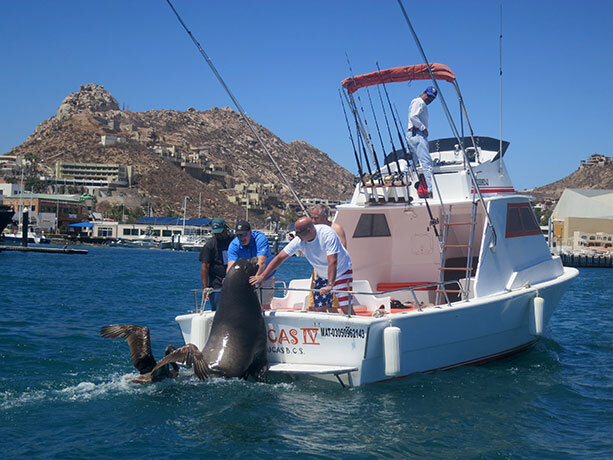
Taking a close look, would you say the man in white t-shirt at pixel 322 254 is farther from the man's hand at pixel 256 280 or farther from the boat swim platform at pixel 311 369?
the boat swim platform at pixel 311 369

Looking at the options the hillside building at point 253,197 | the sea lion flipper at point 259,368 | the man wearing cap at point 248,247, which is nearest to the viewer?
the sea lion flipper at point 259,368

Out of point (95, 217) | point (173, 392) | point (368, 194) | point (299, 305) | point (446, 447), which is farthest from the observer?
point (95, 217)

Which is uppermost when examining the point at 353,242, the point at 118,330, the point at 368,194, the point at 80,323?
the point at 368,194

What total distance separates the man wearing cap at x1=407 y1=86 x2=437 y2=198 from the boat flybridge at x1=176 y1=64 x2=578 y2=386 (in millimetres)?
184

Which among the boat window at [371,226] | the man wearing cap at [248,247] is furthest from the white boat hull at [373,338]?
the boat window at [371,226]

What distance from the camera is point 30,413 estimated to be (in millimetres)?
7113

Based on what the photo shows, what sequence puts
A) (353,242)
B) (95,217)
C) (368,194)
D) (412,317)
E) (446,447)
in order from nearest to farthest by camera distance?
1. (446,447)
2. (412,317)
3. (368,194)
4. (353,242)
5. (95,217)

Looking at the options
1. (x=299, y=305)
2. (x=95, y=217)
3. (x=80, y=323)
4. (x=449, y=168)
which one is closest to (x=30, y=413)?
(x=299, y=305)

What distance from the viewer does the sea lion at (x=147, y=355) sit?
7.58 metres

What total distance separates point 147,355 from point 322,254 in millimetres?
2422

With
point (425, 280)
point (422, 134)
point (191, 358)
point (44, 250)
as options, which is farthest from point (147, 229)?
point (191, 358)

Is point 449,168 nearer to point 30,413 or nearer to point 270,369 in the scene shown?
point 270,369

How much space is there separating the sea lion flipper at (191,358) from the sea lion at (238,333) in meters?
0.09

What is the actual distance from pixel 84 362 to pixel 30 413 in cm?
325
